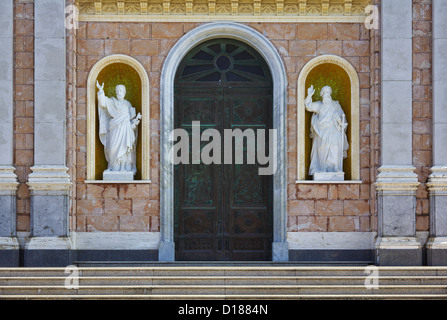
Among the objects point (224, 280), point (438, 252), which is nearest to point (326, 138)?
point (438, 252)

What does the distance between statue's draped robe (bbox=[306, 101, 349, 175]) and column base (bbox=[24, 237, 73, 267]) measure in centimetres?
578

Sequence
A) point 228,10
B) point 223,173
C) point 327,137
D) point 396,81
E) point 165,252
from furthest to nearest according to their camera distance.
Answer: point 223,173
point 228,10
point 327,137
point 165,252
point 396,81

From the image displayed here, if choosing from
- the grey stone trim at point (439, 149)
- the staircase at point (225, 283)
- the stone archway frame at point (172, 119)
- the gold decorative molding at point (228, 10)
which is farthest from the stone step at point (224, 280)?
the gold decorative molding at point (228, 10)

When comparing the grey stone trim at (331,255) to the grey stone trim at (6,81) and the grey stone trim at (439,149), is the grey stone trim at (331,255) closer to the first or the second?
the grey stone trim at (439,149)

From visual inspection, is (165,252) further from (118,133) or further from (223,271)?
(118,133)

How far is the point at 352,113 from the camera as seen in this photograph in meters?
17.8

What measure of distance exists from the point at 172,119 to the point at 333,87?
3828 mm

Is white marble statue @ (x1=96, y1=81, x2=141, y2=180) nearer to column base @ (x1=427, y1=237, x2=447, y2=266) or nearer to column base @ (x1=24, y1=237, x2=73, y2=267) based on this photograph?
column base @ (x1=24, y1=237, x2=73, y2=267)

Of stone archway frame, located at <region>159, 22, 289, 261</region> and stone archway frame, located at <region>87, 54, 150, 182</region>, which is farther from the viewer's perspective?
stone archway frame, located at <region>87, 54, 150, 182</region>

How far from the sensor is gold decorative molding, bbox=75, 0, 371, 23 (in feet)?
58.4

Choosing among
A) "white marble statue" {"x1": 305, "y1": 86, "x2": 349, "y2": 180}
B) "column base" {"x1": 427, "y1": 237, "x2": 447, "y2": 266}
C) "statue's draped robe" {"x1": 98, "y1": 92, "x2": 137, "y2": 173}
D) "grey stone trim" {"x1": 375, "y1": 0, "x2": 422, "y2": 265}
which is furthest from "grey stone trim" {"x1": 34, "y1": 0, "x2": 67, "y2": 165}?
"column base" {"x1": 427, "y1": 237, "x2": 447, "y2": 266}
